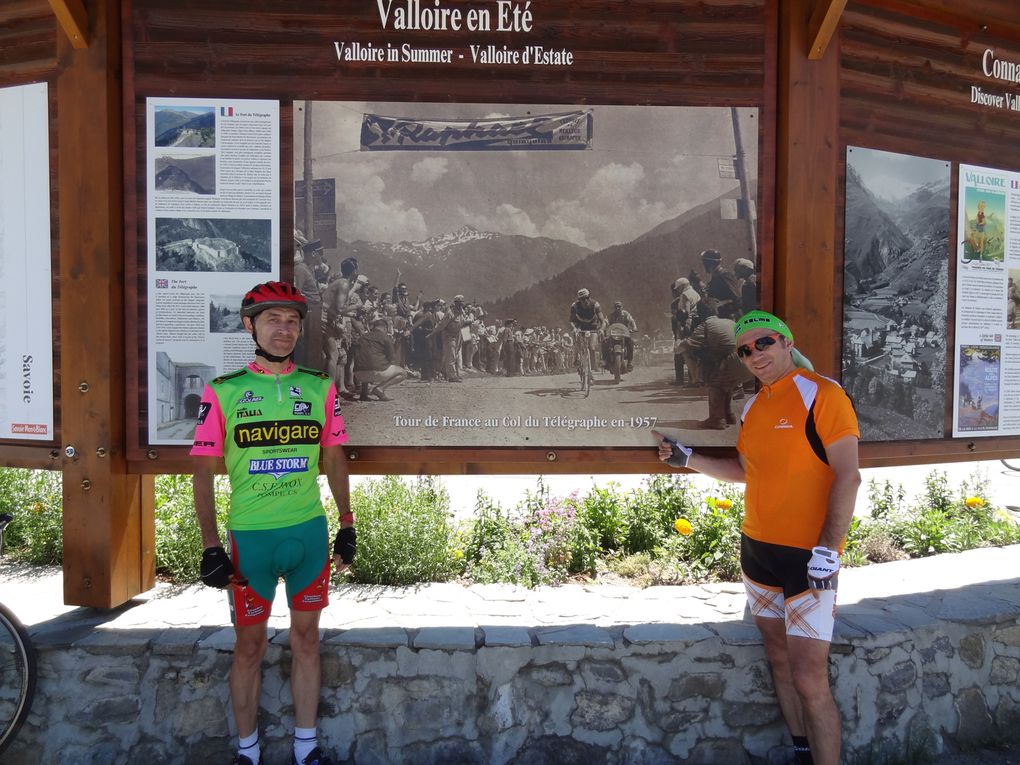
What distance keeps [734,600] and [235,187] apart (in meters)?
3.96

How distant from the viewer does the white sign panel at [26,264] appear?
12.8 feet

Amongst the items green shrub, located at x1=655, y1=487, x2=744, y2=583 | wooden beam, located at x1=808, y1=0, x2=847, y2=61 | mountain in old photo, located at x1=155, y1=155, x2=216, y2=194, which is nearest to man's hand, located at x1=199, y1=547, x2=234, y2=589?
mountain in old photo, located at x1=155, y1=155, x2=216, y2=194

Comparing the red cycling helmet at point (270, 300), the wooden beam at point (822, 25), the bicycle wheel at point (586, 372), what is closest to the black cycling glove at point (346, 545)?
the red cycling helmet at point (270, 300)

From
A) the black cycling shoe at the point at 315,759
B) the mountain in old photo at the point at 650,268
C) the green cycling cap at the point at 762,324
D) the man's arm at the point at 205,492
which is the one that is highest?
the mountain in old photo at the point at 650,268

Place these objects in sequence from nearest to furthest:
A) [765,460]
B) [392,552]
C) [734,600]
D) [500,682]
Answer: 1. [765,460]
2. [500,682]
3. [734,600]
4. [392,552]

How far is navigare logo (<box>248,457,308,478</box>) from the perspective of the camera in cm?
317

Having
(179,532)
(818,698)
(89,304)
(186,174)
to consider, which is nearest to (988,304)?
(818,698)

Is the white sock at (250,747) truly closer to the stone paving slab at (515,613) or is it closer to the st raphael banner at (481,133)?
the stone paving slab at (515,613)

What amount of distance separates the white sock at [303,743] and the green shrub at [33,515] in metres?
3.23

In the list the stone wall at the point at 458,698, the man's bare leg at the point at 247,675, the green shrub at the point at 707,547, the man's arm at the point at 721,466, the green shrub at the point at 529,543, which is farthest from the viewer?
the green shrub at the point at 707,547

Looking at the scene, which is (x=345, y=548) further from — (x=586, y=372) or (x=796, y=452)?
(x=796, y=452)

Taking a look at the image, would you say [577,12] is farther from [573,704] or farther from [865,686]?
[865,686]

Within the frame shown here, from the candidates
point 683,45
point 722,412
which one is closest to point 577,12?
point 683,45

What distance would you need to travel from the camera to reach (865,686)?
371 centimetres
